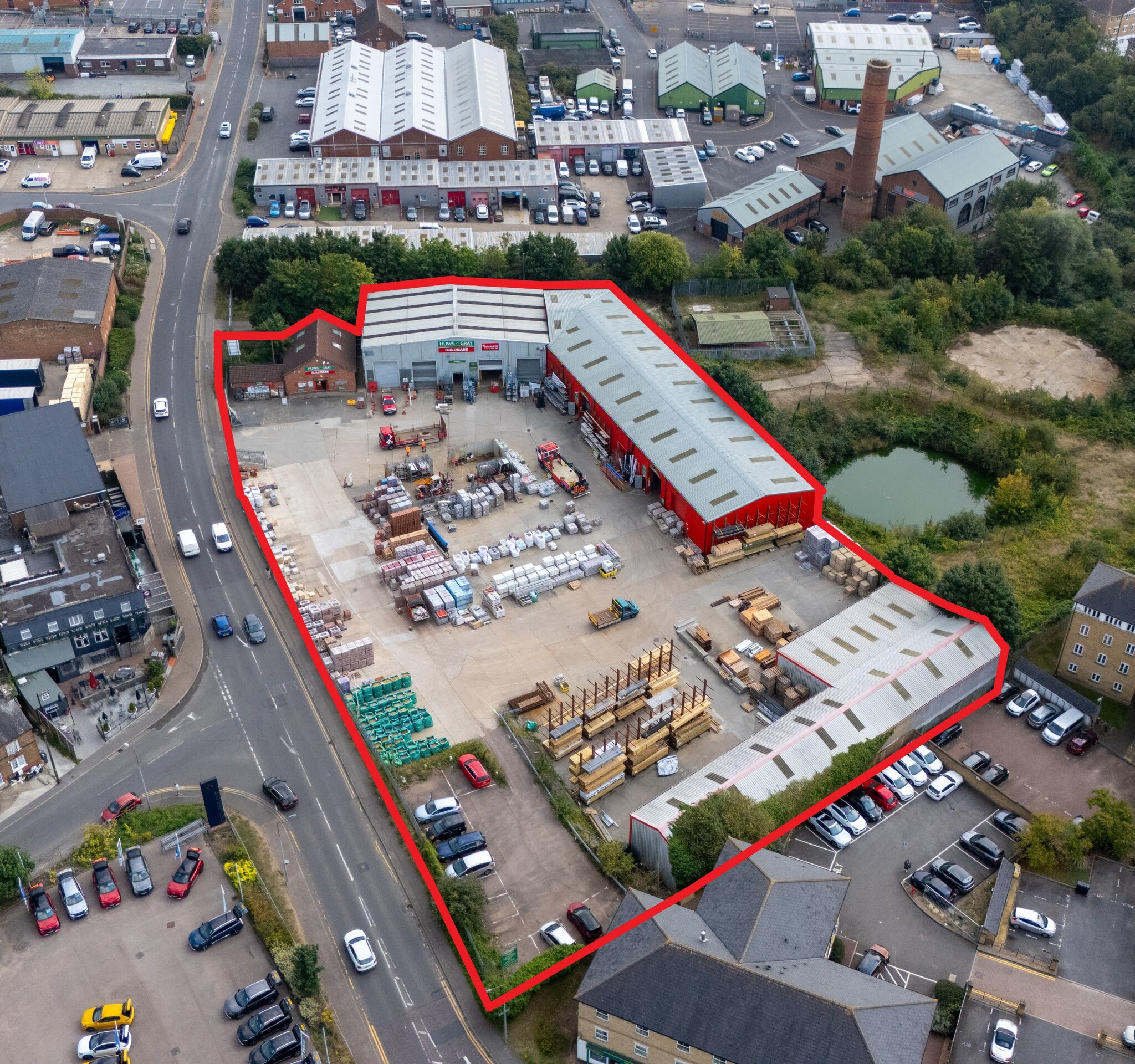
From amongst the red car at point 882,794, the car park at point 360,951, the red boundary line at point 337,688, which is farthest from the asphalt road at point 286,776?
the red car at point 882,794

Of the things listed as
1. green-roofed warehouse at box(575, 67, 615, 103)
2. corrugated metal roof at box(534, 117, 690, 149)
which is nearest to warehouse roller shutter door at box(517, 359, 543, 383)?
corrugated metal roof at box(534, 117, 690, 149)

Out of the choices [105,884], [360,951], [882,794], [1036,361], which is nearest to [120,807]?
[105,884]

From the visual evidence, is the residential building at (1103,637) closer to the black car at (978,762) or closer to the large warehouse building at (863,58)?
the black car at (978,762)

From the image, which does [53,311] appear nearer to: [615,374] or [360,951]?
[615,374]

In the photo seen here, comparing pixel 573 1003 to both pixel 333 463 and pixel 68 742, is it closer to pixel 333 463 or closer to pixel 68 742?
pixel 68 742

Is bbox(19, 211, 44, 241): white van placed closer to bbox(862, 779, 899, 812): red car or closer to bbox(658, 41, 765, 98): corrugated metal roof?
bbox(658, 41, 765, 98): corrugated metal roof

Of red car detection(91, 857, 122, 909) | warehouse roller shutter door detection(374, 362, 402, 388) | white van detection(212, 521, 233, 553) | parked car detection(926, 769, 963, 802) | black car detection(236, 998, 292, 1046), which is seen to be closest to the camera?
Answer: black car detection(236, 998, 292, 1046)
